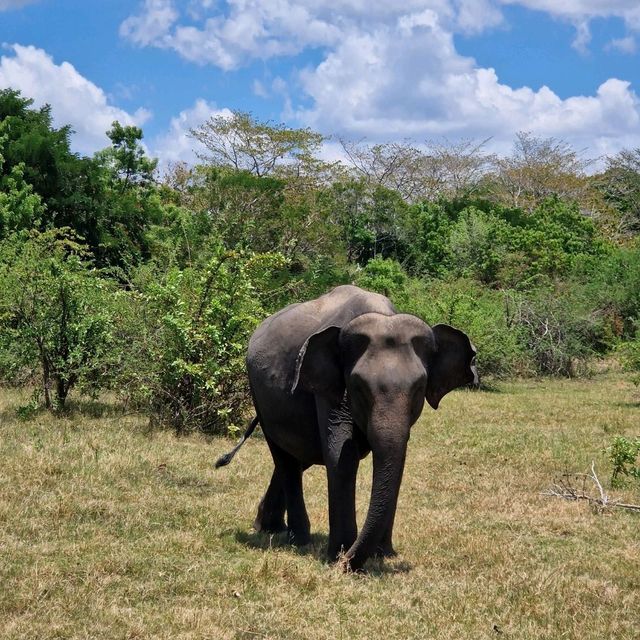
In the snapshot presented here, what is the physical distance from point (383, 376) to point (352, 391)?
1.17 ft

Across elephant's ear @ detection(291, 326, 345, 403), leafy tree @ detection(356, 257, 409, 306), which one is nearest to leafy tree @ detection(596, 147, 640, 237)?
leafy tree @ detection(356, 257, 409, 306)

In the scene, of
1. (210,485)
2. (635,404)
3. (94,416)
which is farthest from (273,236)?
(210,485)

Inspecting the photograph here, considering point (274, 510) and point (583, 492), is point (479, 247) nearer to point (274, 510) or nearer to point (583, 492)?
Result: point (583, 492)

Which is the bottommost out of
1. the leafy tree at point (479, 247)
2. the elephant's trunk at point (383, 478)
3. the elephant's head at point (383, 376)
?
the elephant's trunk at point (383, 478)

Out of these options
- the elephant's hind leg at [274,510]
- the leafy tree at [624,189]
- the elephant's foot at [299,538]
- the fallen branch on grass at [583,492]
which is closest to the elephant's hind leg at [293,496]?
the elephant's foot at [299,538]

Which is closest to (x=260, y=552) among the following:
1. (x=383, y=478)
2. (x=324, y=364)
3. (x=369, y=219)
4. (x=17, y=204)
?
(x=383, y=478)

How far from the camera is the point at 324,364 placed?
6914 mm

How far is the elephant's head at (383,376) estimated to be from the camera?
252 inches

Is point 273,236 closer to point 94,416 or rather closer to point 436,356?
point 94,416

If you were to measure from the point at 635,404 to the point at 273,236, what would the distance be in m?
Result: 11.6

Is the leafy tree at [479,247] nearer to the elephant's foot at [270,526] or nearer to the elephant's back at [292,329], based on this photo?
the elephant's back at [292,329]

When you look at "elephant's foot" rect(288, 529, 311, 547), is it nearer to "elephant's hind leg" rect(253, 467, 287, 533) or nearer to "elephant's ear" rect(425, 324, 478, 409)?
"elephant's hind leg" rect(253, 467, 287, 533)

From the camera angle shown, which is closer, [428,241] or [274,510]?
[274,510]

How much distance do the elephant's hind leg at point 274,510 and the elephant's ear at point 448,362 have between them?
193cm
